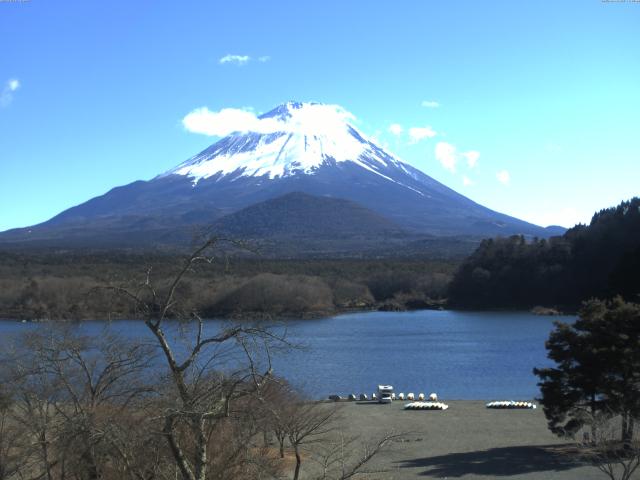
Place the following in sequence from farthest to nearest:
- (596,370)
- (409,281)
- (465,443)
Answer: (409,281) < (465,443) < (596,370)

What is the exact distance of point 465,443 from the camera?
15703mm

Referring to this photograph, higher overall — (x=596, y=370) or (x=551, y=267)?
(x=551, y=267)

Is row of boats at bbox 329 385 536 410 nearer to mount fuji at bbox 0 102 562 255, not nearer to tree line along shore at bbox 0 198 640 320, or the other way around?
tree line along shore at bbox 0 198 640 320

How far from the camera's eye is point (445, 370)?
2844cm

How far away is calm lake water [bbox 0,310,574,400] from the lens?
81.9ft

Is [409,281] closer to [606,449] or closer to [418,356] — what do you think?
[418,356]

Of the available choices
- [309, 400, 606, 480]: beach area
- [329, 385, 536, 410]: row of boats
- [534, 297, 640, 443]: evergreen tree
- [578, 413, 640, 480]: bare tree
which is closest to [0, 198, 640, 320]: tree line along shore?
[329, 385, 536, 410]: row of boats

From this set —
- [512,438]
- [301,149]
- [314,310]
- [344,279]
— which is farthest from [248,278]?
[301,149]

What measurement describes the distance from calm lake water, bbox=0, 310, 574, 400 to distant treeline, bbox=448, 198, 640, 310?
5.60 m

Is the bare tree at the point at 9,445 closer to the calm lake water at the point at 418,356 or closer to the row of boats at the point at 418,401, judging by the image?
the calm lake water at the point at 418,356

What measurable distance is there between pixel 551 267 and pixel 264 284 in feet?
63.4

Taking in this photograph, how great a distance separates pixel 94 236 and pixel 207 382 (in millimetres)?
98304

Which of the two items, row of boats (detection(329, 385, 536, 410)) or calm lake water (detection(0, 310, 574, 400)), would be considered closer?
row of boats (detection(329, 385, 536, 410))

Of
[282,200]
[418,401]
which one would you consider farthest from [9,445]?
[282,200]
